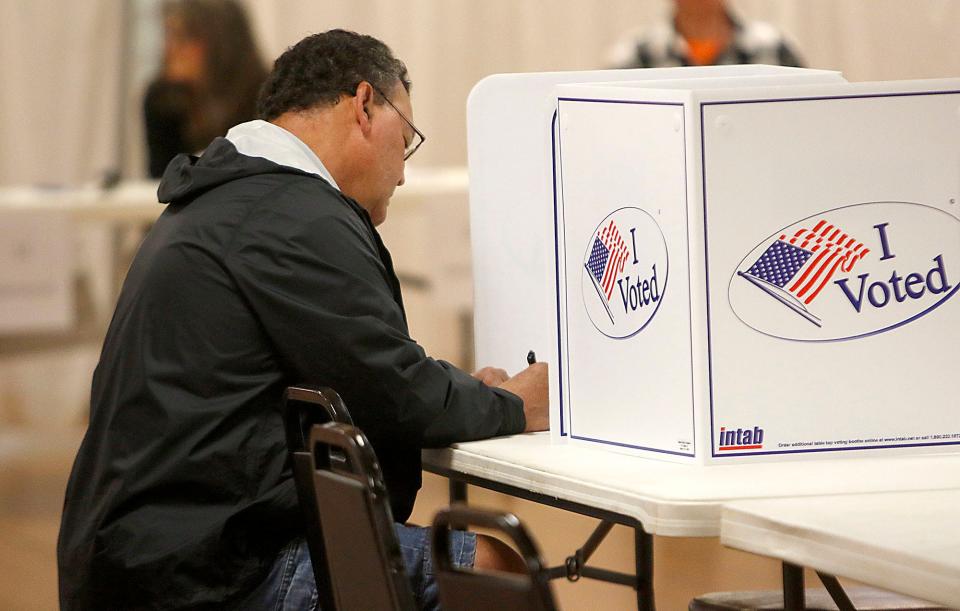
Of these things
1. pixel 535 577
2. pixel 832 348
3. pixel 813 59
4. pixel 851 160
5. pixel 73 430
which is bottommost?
pixel 73 430

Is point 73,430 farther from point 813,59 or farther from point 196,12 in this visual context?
point 813,59

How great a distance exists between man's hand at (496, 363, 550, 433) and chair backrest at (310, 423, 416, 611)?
427mm

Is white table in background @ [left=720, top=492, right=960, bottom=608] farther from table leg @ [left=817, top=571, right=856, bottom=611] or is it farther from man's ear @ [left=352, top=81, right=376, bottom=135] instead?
man's ear @ [left=352, top=81, right=376, bottom=135]

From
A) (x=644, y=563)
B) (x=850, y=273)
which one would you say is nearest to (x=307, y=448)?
(x=850, y=273)

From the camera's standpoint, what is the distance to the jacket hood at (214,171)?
178 cm

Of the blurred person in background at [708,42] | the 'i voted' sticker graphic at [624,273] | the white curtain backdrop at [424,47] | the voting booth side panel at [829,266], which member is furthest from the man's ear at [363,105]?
the white curtain backdrop at [424,47]

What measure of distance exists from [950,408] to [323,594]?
0.71m

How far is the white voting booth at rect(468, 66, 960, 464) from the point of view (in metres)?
1.40

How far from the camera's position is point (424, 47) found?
5711 millimetres

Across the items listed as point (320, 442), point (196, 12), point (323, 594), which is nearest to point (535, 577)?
point (320, 442)

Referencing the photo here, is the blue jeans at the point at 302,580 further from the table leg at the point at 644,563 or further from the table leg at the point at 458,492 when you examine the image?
the table leg at the point at 644,563

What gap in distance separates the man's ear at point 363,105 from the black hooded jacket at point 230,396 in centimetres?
29

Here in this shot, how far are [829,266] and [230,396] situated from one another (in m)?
0.72

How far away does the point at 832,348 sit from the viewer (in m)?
1.43
